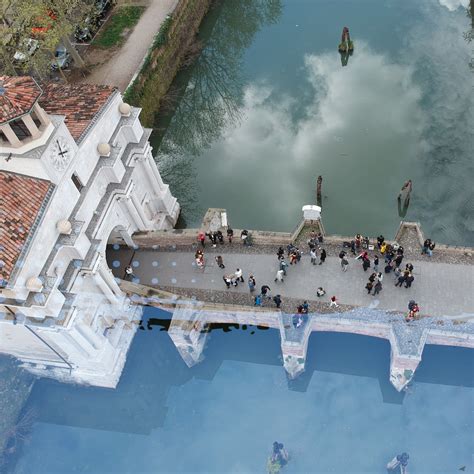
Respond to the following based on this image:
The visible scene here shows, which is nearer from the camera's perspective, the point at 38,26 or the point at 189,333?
the point at 189,333

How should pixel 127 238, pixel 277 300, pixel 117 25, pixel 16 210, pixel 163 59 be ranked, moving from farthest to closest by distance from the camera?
pixel 117 25 < pixel 163 59 < pixel 127 238 < pixel 277 300 < pixel 16 210

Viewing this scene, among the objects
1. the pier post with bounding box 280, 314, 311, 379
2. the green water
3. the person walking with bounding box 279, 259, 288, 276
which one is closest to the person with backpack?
the pier post with bounding box 280, 314, 311, 379

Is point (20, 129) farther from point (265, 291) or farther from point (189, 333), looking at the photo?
point (265, 291)

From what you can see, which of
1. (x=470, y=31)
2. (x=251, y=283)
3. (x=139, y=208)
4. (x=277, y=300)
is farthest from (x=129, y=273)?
(x=470, y=31)

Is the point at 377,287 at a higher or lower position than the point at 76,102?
lower

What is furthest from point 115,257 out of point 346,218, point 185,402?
point 346,218

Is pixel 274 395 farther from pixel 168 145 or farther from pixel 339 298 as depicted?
pixel 168 145
